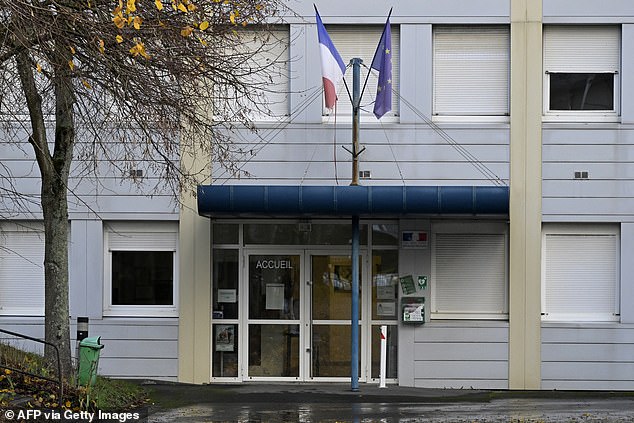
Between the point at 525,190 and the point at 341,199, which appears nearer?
the point at 341,199

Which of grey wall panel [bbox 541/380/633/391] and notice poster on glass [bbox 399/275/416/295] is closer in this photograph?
grey wall panel [bbox 541/380/633/391]

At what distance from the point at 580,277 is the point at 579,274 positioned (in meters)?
0.05

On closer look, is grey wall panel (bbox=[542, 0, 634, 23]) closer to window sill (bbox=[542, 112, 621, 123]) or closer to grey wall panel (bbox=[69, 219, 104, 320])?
window sill (bbox=[542, 112, 621, 123])

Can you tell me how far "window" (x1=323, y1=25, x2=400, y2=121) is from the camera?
17844mm

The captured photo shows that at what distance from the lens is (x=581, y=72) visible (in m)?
17.8

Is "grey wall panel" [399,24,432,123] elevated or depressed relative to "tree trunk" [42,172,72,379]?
elevated

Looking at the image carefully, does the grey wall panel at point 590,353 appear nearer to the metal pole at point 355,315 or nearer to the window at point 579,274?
the window at point 579,274

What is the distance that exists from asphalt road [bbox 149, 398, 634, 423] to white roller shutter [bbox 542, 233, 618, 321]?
2.35 meters

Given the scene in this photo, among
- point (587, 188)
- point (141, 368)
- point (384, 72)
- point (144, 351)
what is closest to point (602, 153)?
point (587, 188)

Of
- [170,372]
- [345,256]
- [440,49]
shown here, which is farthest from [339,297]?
[440,49]

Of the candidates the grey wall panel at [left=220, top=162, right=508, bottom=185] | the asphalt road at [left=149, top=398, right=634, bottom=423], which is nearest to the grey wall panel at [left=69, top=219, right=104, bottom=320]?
the grey wall panel at [left=220, top=162, right=508, bottom=185]

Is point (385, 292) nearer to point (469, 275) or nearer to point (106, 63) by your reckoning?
point (469, 275)

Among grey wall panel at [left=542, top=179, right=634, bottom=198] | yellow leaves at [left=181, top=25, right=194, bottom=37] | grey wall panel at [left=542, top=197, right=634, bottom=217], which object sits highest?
yellow leaves at [left=181, top=25, right=194, bottom=37]

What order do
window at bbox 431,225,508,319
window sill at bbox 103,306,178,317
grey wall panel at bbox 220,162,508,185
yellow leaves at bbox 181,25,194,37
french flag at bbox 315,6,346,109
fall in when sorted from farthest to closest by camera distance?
window sill at bbox 103,306,178,317
window at bbox 431,225,508,319
grey wall panel at bbox 220,162,508,185
french flag at bbox 315,6,346,109
yellow leaves at bbox 181,25,194,37
